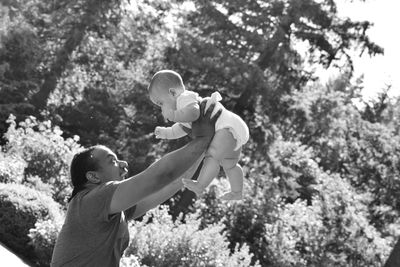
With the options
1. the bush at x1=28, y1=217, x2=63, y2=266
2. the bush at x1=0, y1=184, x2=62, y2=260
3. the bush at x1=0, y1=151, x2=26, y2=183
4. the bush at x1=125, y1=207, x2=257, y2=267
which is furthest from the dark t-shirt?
the bush at x1=0, y1=151, x2=26, y2=183

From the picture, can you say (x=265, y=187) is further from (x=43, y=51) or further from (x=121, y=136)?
(x=43, y=51)

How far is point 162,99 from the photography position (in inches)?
119

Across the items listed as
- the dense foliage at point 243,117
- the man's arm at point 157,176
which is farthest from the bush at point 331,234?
the man's arm at point 157,176

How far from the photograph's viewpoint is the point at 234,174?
3.21 m

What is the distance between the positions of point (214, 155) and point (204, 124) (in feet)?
0.49

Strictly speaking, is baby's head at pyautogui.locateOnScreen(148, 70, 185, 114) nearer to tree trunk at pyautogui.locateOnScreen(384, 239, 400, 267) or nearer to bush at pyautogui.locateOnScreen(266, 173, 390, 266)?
tree trunk at pyautogui.locateOnScreen(384, 239, 400, 267)

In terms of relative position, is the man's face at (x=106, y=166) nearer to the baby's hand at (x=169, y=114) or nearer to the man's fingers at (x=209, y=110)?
the baby's hand at (x=169, y=114)

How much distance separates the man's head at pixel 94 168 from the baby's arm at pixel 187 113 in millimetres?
498

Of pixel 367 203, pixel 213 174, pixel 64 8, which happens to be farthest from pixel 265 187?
pixel 213 174

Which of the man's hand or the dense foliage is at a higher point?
the dense foliage

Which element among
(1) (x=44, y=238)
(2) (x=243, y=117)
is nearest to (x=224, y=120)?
(1) (x=44, y=238)

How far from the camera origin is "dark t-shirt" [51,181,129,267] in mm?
2957

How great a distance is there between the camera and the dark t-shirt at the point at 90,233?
9.70 feet

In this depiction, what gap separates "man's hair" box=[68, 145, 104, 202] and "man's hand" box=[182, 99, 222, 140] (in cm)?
55
